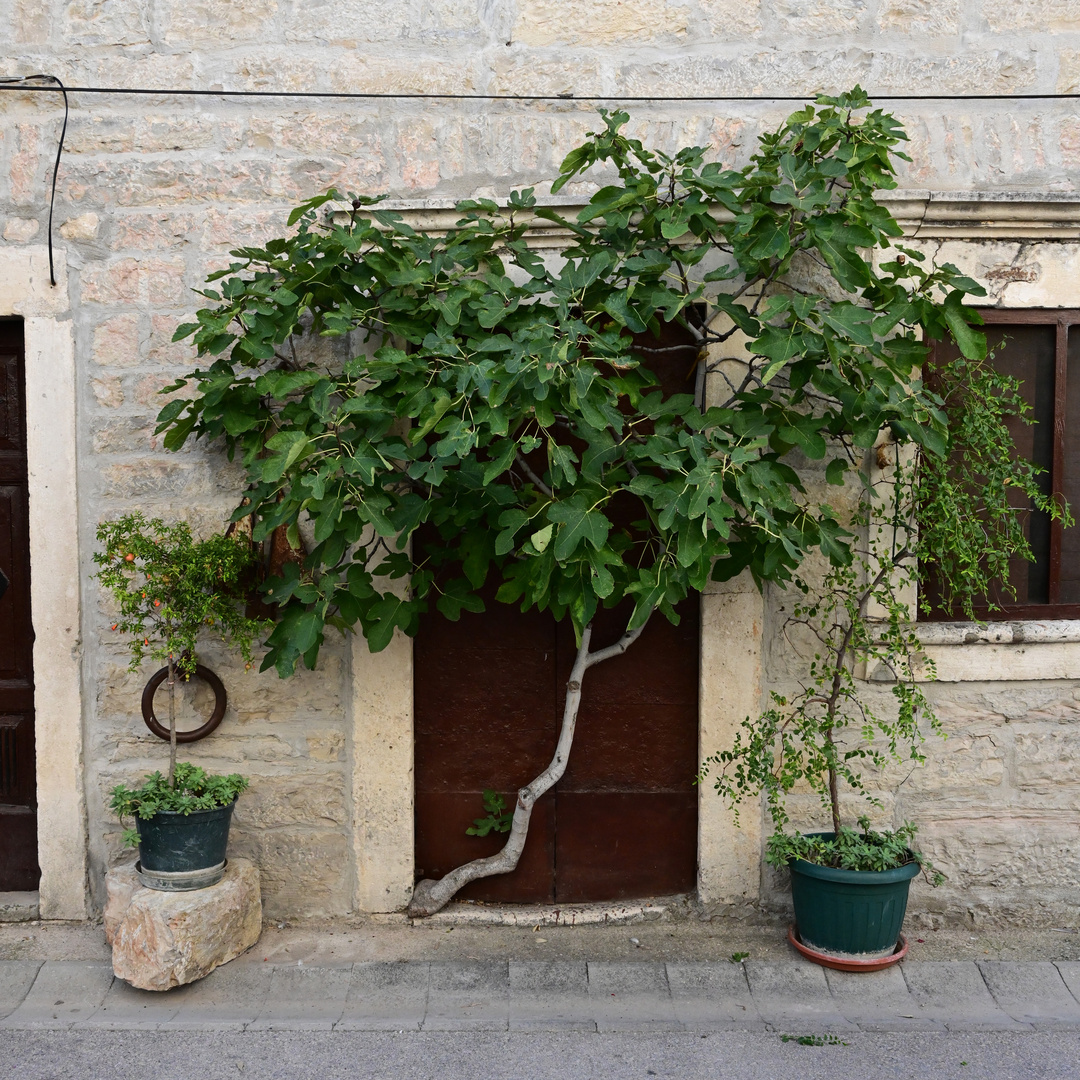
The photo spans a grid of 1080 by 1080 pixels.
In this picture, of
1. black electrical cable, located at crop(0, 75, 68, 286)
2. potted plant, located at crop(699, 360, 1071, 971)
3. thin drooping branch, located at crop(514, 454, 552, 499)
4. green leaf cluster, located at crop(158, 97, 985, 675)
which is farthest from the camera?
black electrical cable, located at crop(0, 75, 68, 286)

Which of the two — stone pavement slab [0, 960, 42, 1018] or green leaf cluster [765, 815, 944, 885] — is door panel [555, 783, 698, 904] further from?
stone pavement slab [0, 960, 42, 1018]

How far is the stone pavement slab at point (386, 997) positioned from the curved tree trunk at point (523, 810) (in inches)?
11.2

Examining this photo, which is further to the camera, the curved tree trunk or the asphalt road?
the curved tree trunk

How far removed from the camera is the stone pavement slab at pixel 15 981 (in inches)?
137

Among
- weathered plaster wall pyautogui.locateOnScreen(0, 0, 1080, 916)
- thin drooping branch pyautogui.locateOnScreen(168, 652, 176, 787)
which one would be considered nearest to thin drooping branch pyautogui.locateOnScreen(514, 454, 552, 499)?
weathered plaster wall pyautogui.locateOnScreen(0, 0, 1080, 916)

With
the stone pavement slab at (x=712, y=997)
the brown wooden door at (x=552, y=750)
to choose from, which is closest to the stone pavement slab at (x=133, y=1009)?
the brown wooden door at (x=552, y=750)

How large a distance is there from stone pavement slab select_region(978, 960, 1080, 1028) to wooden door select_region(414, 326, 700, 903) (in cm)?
110

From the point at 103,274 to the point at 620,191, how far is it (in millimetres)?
1925

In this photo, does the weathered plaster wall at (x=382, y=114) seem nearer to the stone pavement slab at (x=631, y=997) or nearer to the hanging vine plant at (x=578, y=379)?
the hanging vine plant at (x=578, y=379)

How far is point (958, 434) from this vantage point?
366 centimetres

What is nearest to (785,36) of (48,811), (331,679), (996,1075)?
(331,679)

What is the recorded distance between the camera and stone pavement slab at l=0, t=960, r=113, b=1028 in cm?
338

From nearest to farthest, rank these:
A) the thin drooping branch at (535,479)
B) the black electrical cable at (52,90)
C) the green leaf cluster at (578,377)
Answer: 1. the green leaf cluster at (578,377)
2. the thin drooping branch at (535,479)
3. the black electrical cable at (52,90)

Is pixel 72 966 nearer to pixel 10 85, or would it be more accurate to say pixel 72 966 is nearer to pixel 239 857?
pixel 239 857
